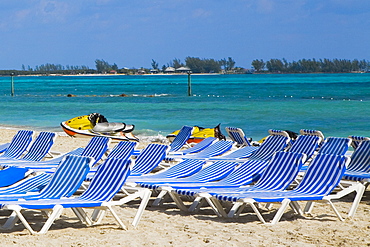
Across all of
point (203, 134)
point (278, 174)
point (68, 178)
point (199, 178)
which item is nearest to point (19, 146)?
point (199, 178)

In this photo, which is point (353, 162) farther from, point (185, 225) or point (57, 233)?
point (57, 233)

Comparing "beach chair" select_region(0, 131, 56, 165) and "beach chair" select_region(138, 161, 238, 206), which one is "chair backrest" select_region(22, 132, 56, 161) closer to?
"beach chair" select_region(0, 131, 56, 165)

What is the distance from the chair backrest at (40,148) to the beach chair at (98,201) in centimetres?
380

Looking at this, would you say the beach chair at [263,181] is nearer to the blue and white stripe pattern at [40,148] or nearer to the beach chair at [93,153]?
the beach chair at [93,153]

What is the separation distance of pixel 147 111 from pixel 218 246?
30944 mm

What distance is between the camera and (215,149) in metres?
10.5

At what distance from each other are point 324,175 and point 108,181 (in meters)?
2.08

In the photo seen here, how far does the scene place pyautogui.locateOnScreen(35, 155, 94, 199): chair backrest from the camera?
20.0 feet

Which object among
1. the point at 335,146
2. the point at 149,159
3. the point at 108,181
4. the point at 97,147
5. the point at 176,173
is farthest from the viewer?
the point at 97,147

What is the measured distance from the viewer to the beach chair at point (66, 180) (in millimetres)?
6059

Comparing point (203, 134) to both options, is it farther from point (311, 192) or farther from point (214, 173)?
point (311, 192)

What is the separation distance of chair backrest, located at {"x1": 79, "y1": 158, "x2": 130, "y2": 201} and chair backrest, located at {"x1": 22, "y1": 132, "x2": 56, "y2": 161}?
3.90m

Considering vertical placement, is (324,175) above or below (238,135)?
above

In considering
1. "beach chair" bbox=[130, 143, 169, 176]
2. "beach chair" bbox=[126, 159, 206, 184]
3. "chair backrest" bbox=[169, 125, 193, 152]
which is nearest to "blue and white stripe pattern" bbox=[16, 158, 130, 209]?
"beach chair" bbox=[126, 159, 206, 184]
